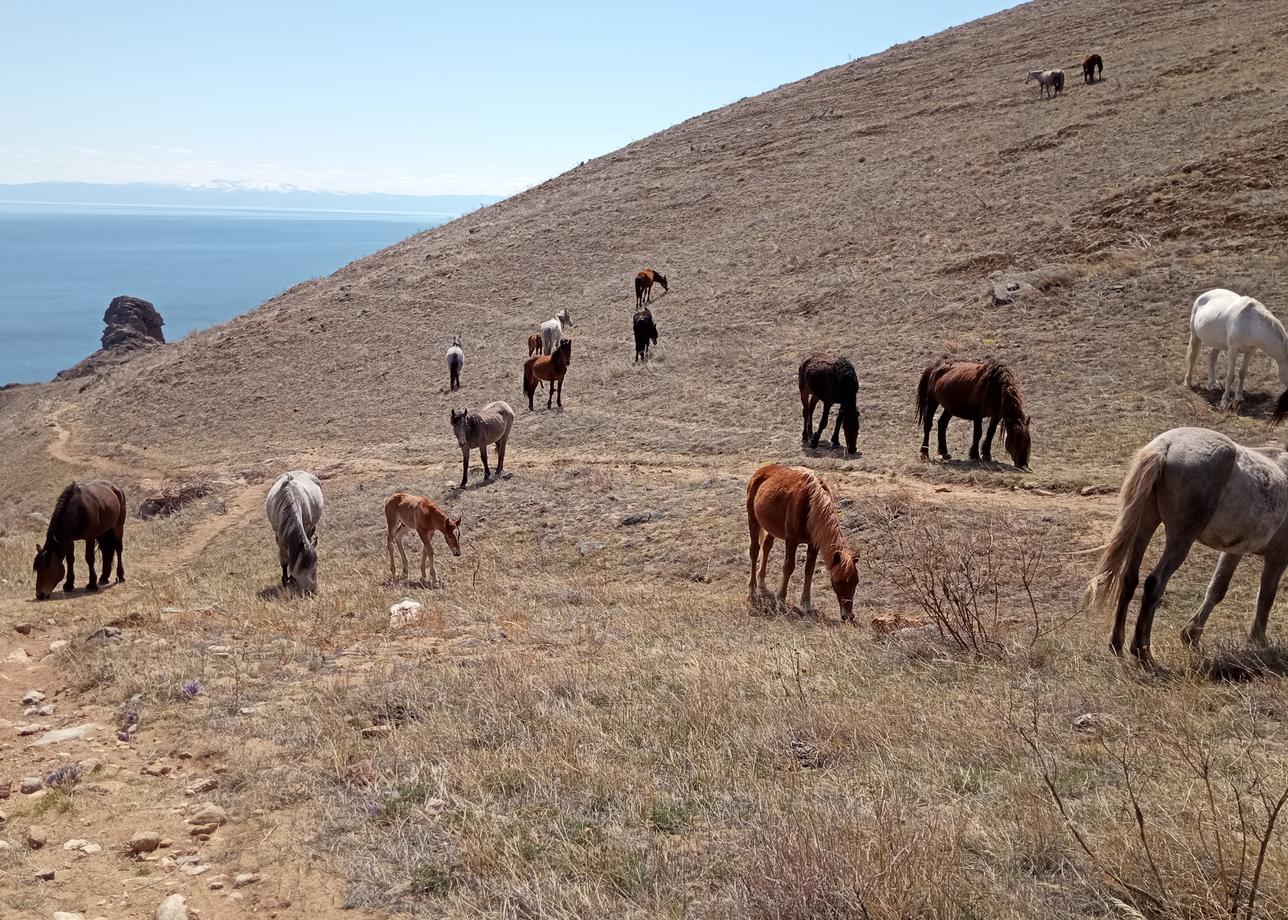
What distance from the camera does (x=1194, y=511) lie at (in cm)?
663

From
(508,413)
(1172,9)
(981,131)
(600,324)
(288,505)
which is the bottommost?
(288,505)

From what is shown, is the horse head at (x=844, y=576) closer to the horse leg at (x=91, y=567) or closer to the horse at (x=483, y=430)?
the horse at (x=483, y=430)

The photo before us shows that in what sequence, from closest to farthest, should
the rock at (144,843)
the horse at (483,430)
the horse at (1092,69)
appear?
the rock at (144,843)
the horse at (483,430)
the horse at (1092,69)

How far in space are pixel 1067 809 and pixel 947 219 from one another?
96.9ft

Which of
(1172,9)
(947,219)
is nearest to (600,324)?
(947,219)

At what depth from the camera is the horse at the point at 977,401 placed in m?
14.2

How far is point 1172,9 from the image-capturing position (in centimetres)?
4625

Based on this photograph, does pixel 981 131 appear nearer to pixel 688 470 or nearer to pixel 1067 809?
pixel 688 470

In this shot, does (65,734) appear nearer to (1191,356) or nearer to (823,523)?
(823,523)

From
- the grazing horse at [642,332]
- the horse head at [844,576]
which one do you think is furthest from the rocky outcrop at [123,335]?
the horse head at [844,576]

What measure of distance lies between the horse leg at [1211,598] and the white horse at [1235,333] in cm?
1012

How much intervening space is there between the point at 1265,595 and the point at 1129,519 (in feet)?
4.07

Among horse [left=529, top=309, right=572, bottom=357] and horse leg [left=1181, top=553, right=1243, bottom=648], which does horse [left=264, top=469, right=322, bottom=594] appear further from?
horse [left=529, top=309, right=572, bottom=357]

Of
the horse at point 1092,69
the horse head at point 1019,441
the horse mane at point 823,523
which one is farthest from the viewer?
the horse at point 1092,69
